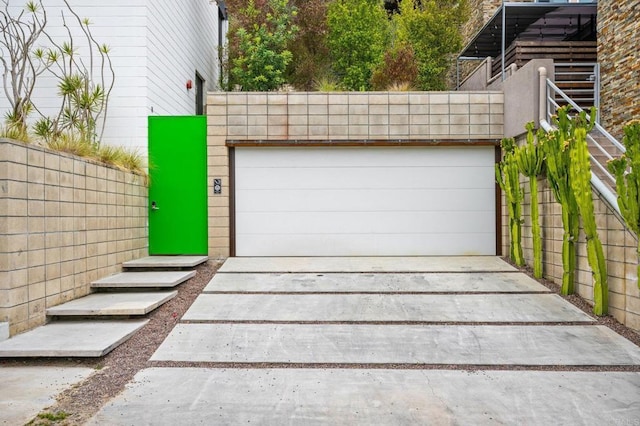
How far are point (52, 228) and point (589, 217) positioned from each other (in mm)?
5840

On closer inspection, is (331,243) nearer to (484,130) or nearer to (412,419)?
(484,130)

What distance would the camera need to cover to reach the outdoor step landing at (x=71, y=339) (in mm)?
4441

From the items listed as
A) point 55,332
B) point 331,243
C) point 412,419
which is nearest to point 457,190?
point 331,243

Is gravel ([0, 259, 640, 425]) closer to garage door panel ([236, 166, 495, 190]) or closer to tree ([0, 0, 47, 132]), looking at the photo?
garage door panel ([236, 166, 495, 190])

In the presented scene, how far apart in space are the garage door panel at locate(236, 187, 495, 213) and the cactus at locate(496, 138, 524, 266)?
82cm

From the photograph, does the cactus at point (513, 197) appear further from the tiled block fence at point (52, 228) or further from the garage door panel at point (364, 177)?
the tiled block fence at point (52, 228)

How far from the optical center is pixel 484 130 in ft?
27.7

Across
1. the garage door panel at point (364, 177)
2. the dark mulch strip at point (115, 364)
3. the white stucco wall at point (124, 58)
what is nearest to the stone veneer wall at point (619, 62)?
the garage door panel at point (364, 177)

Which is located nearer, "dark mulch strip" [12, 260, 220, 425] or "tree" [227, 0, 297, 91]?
"dark mulch strip" [12, 260, 220, 425]

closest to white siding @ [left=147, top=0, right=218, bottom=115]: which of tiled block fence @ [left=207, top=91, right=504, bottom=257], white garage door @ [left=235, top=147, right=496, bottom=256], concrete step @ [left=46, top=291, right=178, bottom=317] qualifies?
tiled block fence @ [left=207, top=91, right=504, bottom=257]

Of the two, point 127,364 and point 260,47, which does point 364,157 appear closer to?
point 260,47

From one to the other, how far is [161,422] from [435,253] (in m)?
6.08

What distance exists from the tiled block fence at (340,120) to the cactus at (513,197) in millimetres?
812

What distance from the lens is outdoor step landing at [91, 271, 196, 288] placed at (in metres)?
6.35
